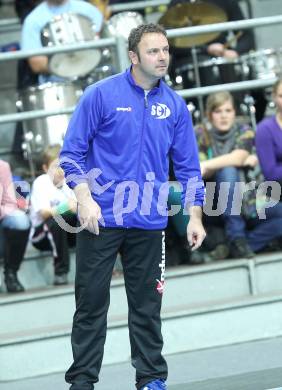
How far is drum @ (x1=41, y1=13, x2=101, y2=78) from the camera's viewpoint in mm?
9164

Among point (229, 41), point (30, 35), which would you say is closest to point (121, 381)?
point (30, 35)

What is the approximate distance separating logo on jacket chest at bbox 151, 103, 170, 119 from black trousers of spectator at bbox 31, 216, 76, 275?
89.2 inches

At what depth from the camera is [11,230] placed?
8203 millimetres

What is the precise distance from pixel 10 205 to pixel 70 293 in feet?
2.47

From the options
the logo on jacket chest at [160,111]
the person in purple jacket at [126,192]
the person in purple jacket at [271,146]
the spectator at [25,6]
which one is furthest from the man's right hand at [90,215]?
the spectator at [25,6]

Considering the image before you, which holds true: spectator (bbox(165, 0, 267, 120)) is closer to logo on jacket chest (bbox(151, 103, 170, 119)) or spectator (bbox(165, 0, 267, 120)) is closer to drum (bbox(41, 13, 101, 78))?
drum (bbox(41, 13, 101, 78))

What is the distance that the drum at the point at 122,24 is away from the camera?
33.2 ft

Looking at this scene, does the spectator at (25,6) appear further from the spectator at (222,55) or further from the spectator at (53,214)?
the spectator at (53,214)

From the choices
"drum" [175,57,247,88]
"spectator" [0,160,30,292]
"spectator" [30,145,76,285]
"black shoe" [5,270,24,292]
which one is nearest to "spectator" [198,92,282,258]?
"spectator" [30,145,76,285]

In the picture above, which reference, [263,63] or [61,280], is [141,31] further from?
[263,63]

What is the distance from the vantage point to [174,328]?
26.0ft

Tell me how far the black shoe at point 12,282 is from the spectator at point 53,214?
30cm

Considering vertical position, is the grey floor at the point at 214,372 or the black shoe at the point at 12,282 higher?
the black shoe at the point at 12,282

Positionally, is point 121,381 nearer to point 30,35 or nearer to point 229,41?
point 30,35
